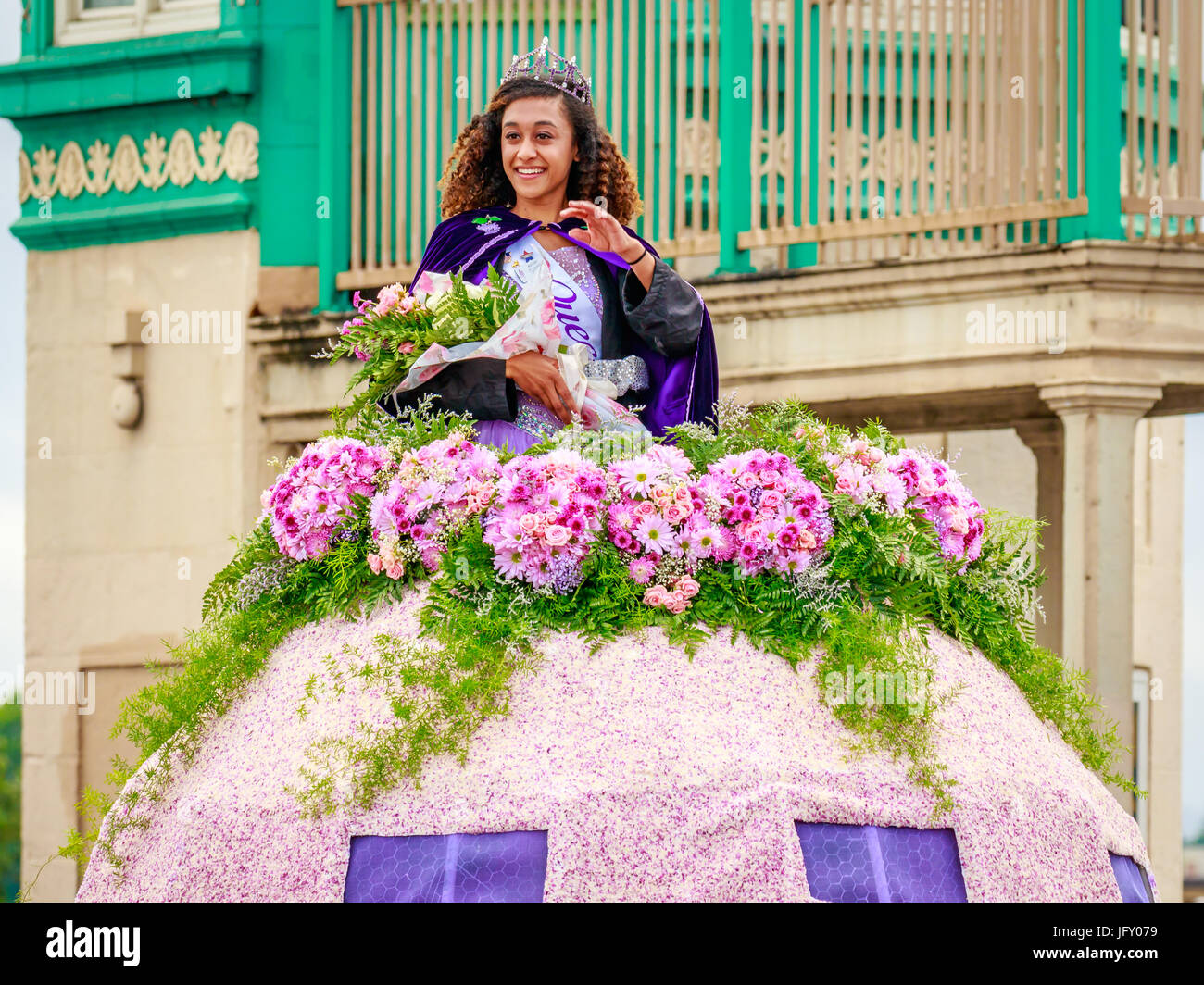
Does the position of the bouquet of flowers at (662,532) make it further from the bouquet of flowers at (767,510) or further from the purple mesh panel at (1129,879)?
the purple mesh panel at (1129,879)

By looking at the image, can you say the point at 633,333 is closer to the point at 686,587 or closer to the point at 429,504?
the point at 429,504

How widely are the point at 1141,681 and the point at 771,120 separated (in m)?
5.69

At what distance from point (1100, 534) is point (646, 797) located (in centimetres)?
603

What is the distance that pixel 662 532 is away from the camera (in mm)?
5176

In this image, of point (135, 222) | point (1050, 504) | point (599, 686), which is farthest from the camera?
point (135, 222)

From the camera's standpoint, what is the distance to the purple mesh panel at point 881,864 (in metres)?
4.71

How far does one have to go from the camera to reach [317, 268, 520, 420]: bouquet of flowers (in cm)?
562

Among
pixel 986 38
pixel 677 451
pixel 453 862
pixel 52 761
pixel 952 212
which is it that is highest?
pixel 986 38

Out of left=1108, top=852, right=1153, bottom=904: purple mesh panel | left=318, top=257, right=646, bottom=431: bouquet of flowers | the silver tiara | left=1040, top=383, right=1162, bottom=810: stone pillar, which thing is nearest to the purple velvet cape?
left=318, top=257, right=646, bottom=431: bouquet of flowers

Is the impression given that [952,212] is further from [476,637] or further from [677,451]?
[476,637]

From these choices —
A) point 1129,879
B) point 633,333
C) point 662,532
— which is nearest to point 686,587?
point 662,532

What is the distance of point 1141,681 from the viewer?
1415 cm

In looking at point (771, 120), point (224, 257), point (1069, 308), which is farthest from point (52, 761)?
point (1069, 308)

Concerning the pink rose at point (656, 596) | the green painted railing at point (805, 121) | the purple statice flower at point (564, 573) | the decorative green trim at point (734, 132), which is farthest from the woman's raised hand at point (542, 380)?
the decorative green trim at point (734, 132)
